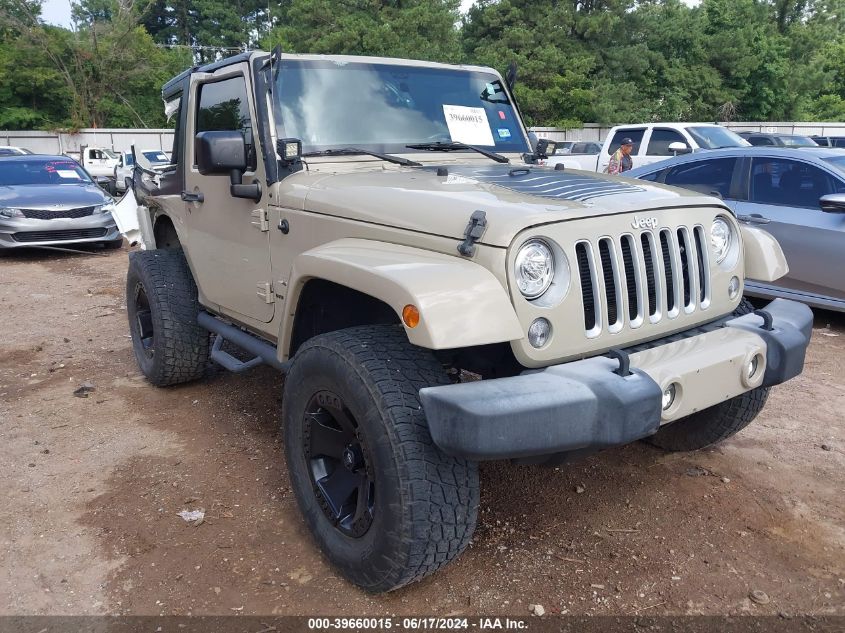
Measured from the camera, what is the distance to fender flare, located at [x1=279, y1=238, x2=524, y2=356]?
2.21m

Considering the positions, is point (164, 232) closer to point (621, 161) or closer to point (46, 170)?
point (46, 170)

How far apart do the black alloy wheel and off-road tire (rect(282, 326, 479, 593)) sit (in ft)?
0.15

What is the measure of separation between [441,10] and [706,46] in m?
12.5

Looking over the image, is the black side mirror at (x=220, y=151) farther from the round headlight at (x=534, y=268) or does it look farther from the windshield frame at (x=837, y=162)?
the windshield frame at (x=837, y=162)

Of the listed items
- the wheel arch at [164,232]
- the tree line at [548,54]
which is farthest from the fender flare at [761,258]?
the tree line at [548,54]

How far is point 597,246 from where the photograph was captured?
2.53 meters

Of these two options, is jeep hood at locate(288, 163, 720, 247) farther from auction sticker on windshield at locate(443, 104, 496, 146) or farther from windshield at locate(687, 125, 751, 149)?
windshield at locate(687, 125, 751, 149)

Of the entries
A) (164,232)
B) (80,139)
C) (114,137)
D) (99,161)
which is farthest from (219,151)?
(80,139)

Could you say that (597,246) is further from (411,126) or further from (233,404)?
(233,404)

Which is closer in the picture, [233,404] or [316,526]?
[316,526]

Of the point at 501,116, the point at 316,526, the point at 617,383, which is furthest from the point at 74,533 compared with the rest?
the point at 501,116

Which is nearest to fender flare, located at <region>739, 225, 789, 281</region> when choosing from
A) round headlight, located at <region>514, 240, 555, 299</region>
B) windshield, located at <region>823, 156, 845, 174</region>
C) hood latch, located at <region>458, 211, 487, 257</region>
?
round headlight, located at <region>514, 240, 555, 299</region>

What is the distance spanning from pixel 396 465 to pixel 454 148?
200cm

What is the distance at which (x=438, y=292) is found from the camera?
89.0 inches
